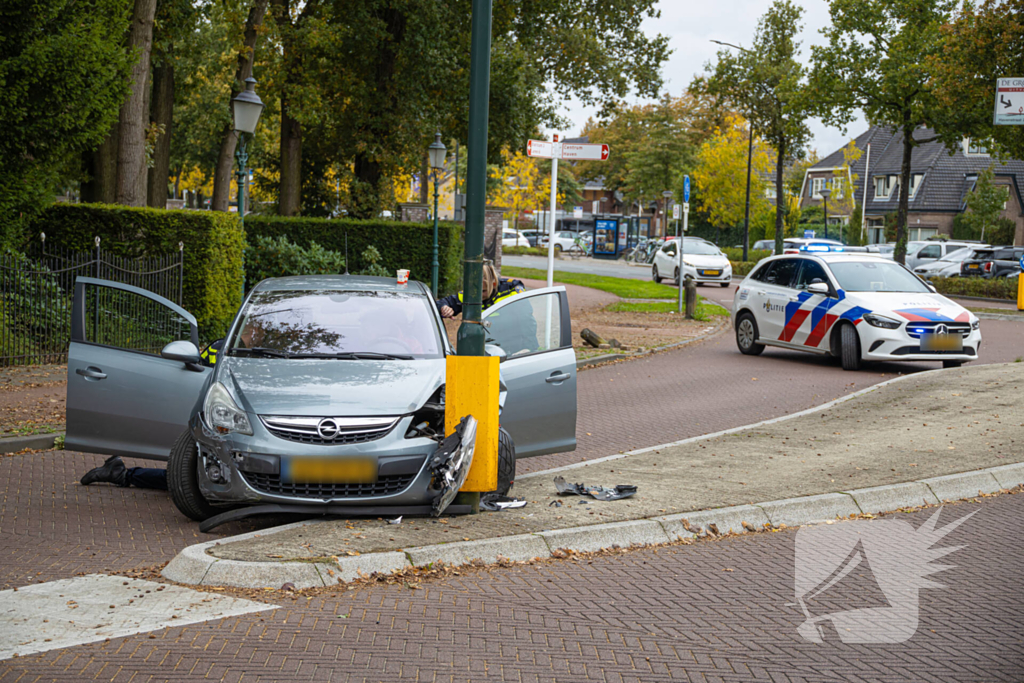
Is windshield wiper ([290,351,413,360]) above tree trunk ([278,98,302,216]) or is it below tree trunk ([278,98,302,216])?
below

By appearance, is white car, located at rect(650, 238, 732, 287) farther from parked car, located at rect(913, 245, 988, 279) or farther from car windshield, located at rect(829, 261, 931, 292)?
car windshield, located at rect(829, 261, 931, 292)

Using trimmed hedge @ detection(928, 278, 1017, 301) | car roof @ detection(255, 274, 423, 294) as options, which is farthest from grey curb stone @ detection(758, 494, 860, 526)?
trimmed hedge @ detection(928, 278, 1017, 301)

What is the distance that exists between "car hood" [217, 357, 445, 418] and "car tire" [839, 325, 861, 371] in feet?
31.4

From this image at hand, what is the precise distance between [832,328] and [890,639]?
35.7 ft

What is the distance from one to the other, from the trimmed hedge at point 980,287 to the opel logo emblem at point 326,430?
3082 cm

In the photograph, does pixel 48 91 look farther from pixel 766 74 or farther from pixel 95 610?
pixel 766 74

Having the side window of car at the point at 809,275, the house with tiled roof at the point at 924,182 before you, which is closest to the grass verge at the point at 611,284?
the side window of car at the point at 809,275

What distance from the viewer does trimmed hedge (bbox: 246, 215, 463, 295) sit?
21.9 meters

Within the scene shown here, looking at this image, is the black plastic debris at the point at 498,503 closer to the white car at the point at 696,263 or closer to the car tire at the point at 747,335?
the car tire at the point at 747,335

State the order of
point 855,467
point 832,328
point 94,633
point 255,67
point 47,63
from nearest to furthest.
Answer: point 94,633 < point 855,467 < point 47,63 < point 832,328 < point 255,67

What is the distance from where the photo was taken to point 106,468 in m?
7.32

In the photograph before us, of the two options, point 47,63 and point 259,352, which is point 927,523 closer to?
point 259,352

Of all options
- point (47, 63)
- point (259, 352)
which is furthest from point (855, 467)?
point (47, 63)

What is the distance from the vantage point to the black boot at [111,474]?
7.27m
